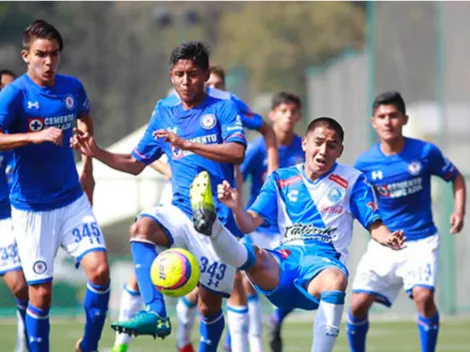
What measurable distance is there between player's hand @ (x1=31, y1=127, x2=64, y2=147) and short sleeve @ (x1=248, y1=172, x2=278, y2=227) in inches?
54.1

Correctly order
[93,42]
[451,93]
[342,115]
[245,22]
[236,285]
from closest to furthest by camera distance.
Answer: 1. [236,285]
2. [451,93]
3. [342,115]
4. [93,42]
5. [245,22]

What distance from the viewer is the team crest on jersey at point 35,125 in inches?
366

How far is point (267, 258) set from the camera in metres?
8.60

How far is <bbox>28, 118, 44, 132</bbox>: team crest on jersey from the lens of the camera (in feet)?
30.5

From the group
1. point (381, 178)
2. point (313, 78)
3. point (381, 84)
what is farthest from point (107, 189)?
point (381, 178)

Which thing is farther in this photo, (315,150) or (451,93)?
(451,93)

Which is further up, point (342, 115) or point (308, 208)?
point (342, 115)

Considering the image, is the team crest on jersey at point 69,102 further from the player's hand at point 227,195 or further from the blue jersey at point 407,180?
the blue jersey at point 407,180

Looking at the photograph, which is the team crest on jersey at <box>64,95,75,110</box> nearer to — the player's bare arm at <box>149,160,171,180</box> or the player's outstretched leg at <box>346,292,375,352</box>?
the player's bare arm at <box>149,160,171,180</box>

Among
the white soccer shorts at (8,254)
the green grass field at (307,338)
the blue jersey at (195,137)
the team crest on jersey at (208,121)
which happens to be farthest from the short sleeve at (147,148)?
the green grass field at (307,338)

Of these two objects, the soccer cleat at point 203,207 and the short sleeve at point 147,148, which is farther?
the short sleeve at point 147,148

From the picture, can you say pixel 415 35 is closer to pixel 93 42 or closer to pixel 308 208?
pixel 308 208

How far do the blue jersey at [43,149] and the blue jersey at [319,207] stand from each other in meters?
1.59

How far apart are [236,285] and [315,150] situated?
1.99m
